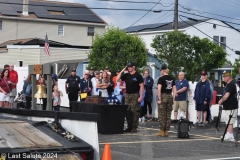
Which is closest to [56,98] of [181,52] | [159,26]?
[181,52]

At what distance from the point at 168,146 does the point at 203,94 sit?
5232mm

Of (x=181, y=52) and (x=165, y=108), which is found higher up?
(x=181, y=52)

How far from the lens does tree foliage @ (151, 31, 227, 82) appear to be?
25.5 meters

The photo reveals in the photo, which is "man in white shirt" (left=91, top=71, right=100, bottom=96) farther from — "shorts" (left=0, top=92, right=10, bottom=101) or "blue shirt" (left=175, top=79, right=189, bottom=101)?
"shorts" (left=0, top=92, right=10, bottom=101)

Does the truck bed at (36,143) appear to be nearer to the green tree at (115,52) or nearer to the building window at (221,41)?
the green tree at (115,52)

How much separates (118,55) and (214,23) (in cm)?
2541

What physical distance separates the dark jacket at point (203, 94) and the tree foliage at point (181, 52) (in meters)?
8.02

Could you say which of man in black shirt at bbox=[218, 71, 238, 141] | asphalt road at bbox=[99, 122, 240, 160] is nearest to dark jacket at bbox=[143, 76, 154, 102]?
asphalt road at bbox=[99, 122, 240, 160]

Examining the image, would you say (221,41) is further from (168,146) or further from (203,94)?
(168,146)

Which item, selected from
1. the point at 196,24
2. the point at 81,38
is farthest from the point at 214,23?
the point at 81,38

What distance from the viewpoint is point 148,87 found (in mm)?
18984

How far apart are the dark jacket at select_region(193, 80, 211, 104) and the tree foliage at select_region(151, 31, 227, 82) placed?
8022mm

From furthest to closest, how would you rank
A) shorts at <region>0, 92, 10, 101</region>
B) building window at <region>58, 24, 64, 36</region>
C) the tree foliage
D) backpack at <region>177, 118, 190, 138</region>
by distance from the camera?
building window at <region>58, 24, 64, 36</region> < the tree foliage < shorts at <region>0, 92, 10, 101</region> < backpack at <region>177, 118, 190, 138</region>

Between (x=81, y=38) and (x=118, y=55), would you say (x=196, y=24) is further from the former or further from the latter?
(x=118, y=55)
